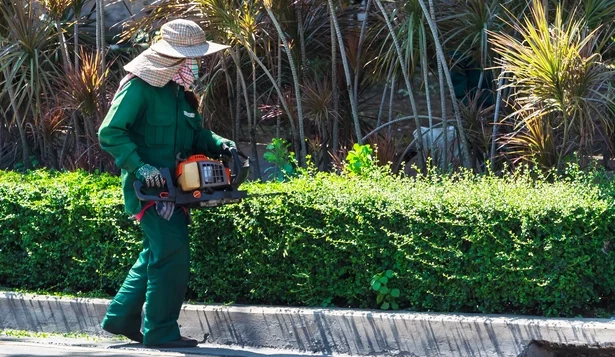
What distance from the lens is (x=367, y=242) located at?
21.0ft

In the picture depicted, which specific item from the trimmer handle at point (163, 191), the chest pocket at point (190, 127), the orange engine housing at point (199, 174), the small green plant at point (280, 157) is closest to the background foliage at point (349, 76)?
the small green plant at point (280, 157)

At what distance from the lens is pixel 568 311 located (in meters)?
6.12

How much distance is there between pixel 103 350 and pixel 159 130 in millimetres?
1407

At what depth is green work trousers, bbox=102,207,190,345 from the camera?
6180 mm

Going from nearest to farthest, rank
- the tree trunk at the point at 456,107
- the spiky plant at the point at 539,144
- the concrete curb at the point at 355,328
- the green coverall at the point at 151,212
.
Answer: the concrete curb at the point at 355,328
the green coverall at the point at 151,212
the spiky plant at the point at 539,144
the tree trunk at the point at 456,107

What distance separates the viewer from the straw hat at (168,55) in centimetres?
627

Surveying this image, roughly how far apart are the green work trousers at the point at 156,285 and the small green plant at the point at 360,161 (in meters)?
1.54

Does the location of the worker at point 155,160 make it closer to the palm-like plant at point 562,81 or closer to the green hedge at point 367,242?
the green hedge at point 367,242

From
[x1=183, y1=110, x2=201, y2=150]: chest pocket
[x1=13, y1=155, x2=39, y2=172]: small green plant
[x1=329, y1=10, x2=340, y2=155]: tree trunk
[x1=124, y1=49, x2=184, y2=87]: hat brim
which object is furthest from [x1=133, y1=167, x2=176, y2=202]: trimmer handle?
[x1=13, y1=155, x2=39, y2=172]: small green plant

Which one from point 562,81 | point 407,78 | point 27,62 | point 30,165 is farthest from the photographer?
point 30,165

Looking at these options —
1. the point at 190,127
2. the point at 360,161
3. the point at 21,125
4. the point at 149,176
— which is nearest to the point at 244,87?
the point at 360,161

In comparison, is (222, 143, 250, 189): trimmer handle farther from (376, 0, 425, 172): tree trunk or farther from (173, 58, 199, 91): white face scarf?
(376, 0, 425, 172): tree trunk

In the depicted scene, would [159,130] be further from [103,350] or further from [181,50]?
[103,350]

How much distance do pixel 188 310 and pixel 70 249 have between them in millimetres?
1125
